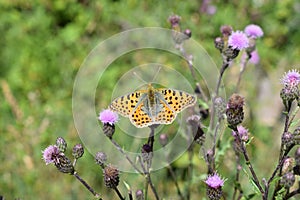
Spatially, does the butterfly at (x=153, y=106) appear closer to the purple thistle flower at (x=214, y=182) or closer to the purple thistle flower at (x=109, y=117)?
the purple thistle flower at (x=109, y=117)

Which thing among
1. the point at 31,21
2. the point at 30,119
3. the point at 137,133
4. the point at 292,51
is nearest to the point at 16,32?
the point at 31,21

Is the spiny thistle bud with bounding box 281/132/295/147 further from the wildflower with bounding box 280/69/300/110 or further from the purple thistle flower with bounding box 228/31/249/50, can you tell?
the purple thistle flower with bounding box 228/31/249/50

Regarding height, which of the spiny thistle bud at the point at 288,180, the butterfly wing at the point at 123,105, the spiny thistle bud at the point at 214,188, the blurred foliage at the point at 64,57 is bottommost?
the spiny thistle bud at the point at 288,180

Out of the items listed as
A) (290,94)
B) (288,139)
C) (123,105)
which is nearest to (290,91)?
(290,94)

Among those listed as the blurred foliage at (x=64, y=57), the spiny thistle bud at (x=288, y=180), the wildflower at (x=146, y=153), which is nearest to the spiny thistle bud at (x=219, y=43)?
the wildflower at (x=146, y=153)

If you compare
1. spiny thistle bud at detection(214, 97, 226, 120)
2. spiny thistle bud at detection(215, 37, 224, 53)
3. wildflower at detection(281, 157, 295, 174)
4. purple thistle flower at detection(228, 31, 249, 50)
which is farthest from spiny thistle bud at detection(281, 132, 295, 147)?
spiny thistle bud at detection(215, 37, 224, 53)

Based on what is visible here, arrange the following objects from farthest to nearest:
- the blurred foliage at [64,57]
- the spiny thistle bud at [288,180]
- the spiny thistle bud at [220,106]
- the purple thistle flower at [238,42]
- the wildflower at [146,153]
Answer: the blurred foliage at [64,57] → the purple thistle flower at [238,42] → the spiny thistle bud at [220,106] → the wildflower at [146,153] → the spiny thistle bud at [288,180]

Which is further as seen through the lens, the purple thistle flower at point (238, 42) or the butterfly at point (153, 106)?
the purple thistle flower at point (238, 42)
